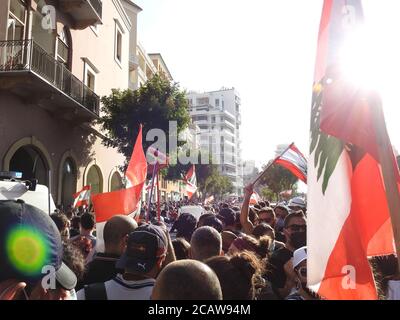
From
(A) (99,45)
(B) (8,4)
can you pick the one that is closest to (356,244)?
A: (B) (8,4)

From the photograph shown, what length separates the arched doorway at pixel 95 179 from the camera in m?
19.6

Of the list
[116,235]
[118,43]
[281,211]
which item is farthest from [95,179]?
[116,235]

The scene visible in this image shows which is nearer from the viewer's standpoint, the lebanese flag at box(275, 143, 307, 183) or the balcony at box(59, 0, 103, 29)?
the lebanese flag at box(275, 143, 307, 183)

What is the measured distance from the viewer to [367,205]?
2.40 metres

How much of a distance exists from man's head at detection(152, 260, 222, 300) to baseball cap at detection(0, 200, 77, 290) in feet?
1.55

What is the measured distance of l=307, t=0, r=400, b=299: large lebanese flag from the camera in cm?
225

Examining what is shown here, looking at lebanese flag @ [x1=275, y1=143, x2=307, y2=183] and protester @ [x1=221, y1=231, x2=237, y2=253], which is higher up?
lebanese flag @ [x1=275, y1=143, x2=307, y2=183]

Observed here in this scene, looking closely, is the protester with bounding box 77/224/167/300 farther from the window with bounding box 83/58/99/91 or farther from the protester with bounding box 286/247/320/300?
the window with bounding box 83/58/99/91

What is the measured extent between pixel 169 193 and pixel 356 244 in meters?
47.4

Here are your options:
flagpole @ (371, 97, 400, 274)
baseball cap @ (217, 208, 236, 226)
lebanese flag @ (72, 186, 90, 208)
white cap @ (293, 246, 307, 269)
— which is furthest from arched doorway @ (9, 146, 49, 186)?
flagpole @ (371, 97, 400, 274)

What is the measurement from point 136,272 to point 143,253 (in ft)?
0.42

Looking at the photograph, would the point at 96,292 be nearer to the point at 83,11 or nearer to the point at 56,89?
the point at 56,89

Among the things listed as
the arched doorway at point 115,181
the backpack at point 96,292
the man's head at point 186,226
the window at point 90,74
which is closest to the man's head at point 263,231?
the man's head at point 186,226
